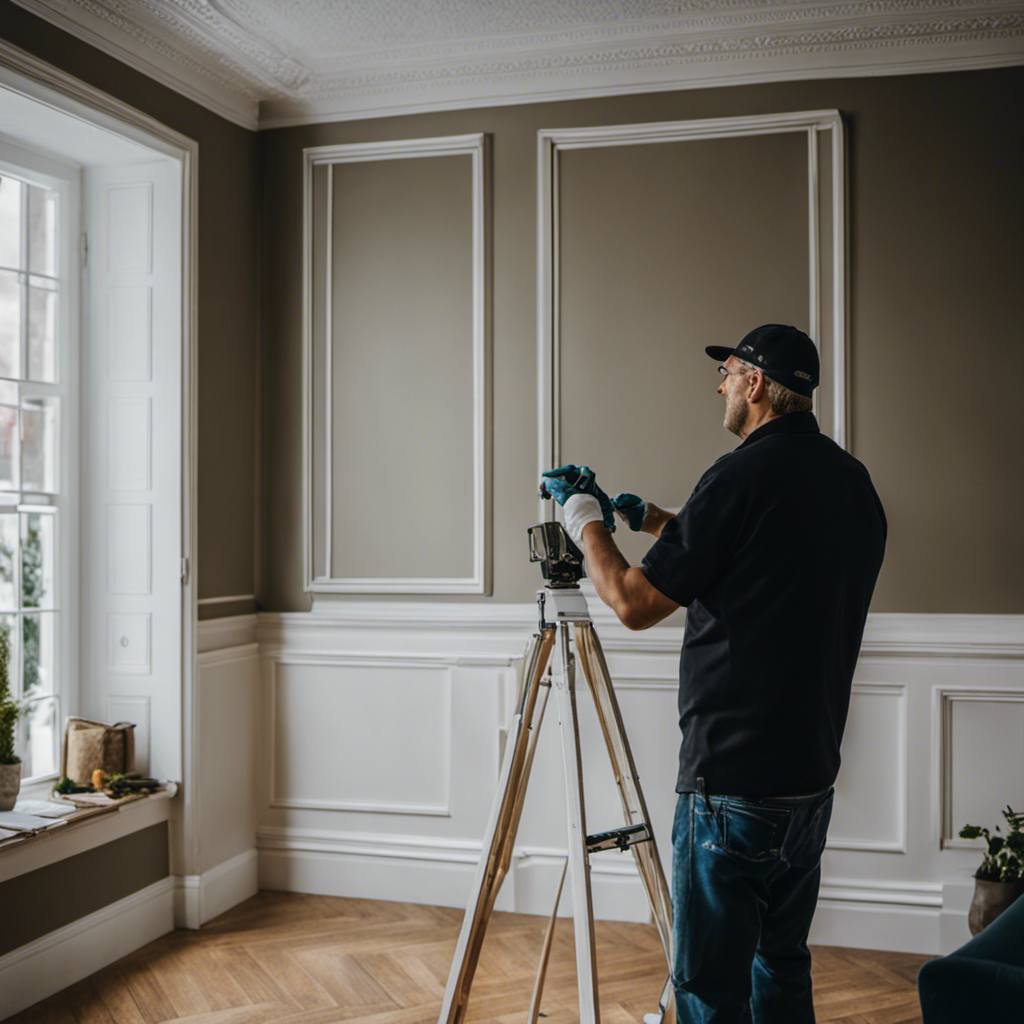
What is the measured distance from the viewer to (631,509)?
7.66 feet

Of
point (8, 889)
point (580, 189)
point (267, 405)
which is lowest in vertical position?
point (8, 889)

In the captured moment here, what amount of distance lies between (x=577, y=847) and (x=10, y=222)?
2699 mm

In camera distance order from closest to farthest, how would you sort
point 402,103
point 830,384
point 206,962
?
point 206,962 < point 830,384 < point 402,103

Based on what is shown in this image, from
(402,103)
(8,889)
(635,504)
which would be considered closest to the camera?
(635,504)

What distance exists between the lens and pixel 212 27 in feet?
10.5

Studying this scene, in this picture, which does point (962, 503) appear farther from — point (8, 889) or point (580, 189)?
point (8, 889)

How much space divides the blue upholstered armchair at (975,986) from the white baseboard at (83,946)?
2434 mm

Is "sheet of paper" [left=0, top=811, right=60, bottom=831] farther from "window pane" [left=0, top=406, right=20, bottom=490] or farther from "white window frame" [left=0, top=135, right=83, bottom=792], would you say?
"window pane" [left=0, top=406, right=20, bottom=490]

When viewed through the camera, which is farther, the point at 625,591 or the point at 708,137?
the point at 708,137

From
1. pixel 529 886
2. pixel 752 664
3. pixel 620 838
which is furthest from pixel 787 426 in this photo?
pixel 529 886

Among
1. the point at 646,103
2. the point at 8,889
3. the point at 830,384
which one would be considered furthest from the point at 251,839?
the point at 646,103

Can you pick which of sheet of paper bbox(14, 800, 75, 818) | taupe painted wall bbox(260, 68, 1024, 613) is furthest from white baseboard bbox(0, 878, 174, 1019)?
taupe painted wall bbox(260, 68, 1024, 613)

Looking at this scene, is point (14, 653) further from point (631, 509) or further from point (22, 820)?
point (631, 509)

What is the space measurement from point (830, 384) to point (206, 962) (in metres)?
2.76
